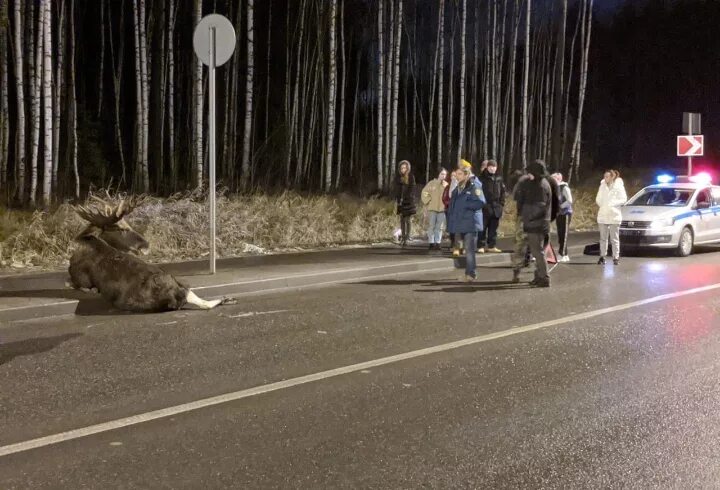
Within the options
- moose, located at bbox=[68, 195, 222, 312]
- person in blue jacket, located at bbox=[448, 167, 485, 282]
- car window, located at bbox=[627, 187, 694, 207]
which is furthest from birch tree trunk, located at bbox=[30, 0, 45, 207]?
car window, located at bbox=[627, 187, 694, 207]

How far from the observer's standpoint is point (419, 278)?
42.0 feet

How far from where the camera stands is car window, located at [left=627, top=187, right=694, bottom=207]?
661 inches

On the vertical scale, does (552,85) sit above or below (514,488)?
above

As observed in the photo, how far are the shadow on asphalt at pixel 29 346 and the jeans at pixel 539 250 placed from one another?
265 inches

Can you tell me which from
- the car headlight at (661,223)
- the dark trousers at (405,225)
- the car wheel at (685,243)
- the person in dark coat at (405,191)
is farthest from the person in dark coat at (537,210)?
the car wheel at (685,243)

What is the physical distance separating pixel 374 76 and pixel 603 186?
87.5 feet

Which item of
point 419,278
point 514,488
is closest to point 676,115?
point 419,278

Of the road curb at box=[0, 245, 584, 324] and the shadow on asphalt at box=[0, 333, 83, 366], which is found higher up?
the road curb at box=[0, 245, 584, 324]

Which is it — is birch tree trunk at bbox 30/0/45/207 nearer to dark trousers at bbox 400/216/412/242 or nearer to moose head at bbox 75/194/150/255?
moose head at bbox 75/194/150/255

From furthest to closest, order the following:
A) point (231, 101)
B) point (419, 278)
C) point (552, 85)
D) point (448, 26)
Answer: point (552, 85)
point (448, 26)
point (231, 101)
point (419, 278)

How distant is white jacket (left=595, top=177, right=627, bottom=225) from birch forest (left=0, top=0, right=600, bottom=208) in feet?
30.6

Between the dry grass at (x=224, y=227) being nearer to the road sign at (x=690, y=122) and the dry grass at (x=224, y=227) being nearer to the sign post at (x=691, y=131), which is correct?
the sign post at (x=691, y=131)

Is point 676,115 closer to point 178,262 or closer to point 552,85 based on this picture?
point 552,85

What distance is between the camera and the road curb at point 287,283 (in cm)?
916
